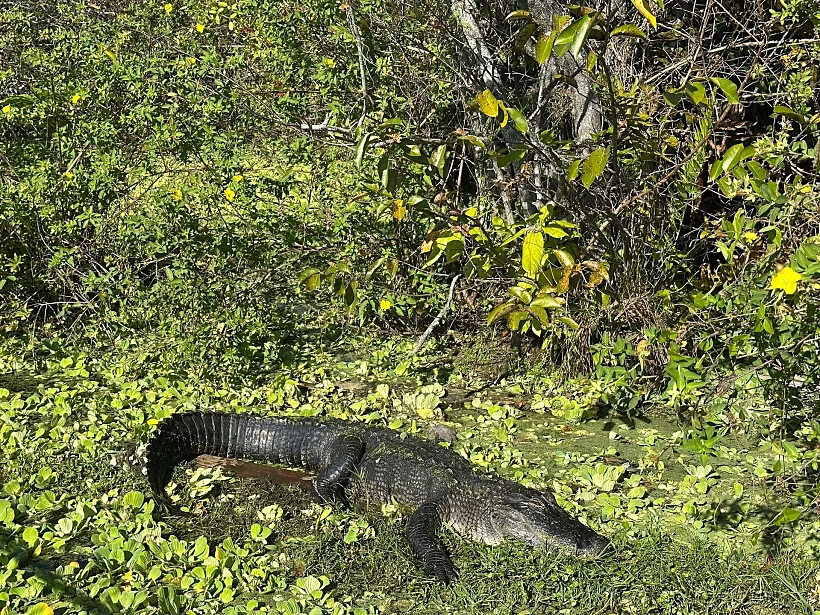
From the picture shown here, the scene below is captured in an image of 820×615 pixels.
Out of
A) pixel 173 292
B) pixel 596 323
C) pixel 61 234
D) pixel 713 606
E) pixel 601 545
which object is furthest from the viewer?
pixel 61 234

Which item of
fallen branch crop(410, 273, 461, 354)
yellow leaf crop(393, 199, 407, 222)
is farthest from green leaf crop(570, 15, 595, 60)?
fallen branch crop(410, 273, 461, 354)

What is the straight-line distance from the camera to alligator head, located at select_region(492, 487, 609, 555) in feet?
12.8

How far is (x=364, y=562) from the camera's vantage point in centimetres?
395

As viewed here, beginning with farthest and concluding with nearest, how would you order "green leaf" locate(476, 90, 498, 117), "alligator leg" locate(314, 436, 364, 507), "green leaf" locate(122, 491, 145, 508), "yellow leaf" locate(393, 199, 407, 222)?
"alligator leg" locate(314, 436, 364, 507), "yellow leaf" locate(393, 199, 407, 222), "green leaf" locate(122, 491, 145, 508), "green leaf" locate(476, 90, 498, 117)

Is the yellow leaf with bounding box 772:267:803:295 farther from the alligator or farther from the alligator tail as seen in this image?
the alligator tail

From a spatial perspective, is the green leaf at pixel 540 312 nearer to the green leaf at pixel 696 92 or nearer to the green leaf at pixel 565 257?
the green leaf at pixel 565 257

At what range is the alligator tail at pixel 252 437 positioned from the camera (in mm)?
5047

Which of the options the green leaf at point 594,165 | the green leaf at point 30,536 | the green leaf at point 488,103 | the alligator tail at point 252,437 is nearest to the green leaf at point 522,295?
the green leaf at point 594,165

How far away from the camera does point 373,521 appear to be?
4.47m

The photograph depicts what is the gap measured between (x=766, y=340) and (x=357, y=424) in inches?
99.4

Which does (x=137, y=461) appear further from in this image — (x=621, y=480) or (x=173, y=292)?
(x=621, y=480)

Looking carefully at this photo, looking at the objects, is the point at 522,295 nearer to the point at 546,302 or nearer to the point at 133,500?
the point at 546,302

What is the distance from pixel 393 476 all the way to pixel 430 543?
2.22 feet

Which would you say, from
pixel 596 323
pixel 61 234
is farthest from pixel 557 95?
pixel 61 234
